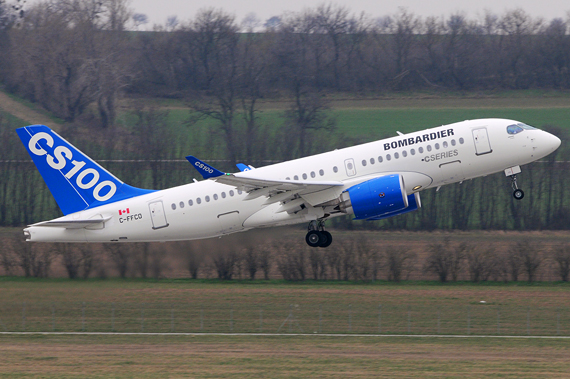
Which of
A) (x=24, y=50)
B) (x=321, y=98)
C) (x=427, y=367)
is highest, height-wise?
(x=24, y=50)

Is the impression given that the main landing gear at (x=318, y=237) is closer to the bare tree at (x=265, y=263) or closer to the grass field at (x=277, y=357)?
the grass field at (x=277, y=357)

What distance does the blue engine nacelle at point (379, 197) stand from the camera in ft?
111

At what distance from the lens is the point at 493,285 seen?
177ft

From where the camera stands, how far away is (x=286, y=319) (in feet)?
142

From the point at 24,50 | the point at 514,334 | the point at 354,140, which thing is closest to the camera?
the point at 514,334

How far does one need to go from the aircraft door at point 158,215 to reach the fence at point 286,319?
699 centimetres

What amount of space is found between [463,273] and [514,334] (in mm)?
15807

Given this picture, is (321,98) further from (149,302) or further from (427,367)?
(427,367)

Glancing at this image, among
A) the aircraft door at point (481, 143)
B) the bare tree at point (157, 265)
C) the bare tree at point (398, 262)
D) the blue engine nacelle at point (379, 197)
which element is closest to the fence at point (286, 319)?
the bare tree at point (157, 265)

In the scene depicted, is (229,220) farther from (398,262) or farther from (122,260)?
(398,262)

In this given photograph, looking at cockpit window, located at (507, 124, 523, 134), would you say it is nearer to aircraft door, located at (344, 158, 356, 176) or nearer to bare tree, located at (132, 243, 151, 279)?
aircraft door, located at (344, 158, 356, 176)

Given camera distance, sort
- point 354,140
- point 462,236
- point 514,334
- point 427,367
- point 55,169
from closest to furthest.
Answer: point 427,367 < point 55,169 < point 514,334 < point 462,236 < point 354,140

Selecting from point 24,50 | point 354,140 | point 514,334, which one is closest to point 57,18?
point 24,50

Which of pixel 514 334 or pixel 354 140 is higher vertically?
pixel 354 140
